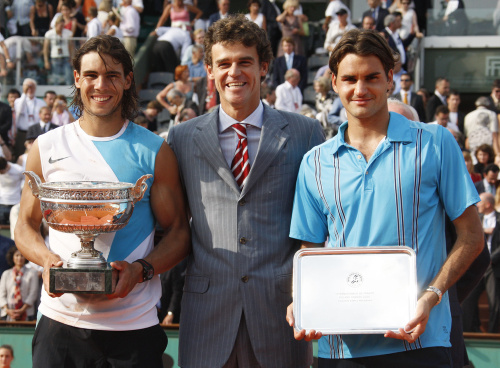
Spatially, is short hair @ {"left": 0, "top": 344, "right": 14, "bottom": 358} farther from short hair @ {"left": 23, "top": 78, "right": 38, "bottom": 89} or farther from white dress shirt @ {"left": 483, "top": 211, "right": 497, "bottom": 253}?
short hair @ {"left": 23, "top": 78, "right": 38, "bottom": 89}

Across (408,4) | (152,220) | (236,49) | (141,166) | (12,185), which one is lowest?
(12,185)

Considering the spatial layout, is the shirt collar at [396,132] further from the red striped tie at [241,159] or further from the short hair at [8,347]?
the short hair at [8,347]

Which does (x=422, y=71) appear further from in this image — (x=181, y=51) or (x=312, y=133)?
(x=312, y=133)

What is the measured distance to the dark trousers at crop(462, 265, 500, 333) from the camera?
6.45 meters

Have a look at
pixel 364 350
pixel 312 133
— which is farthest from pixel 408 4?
pixel 364 350

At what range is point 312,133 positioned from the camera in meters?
3.23

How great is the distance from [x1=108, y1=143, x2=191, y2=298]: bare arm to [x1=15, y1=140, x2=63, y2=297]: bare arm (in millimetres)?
391

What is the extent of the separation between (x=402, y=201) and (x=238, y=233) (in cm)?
69

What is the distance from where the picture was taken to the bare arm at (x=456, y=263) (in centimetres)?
248

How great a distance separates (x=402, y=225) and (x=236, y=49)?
39.4 inches

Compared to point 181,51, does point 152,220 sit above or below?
below

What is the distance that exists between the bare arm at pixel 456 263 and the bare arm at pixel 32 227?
130cm

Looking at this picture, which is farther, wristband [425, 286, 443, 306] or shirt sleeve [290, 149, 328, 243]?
shirt sleeve [290, 149, 328, 243]

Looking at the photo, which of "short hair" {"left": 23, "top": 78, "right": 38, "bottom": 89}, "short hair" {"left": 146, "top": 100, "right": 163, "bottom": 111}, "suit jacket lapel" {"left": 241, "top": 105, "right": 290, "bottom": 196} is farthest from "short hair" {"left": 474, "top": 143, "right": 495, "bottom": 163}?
"suit jacket lapel" {"left": 241, "top": 105, "right": 290, "bottom": 196}
